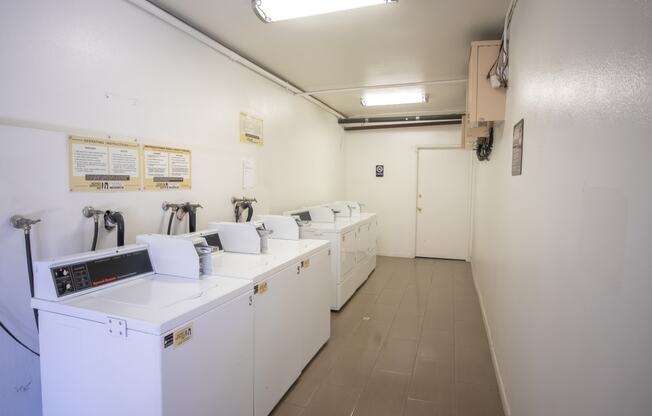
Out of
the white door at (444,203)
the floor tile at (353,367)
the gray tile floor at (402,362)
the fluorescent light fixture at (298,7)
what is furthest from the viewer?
the white door at (444,203)

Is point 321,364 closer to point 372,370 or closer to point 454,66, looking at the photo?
point 372,370

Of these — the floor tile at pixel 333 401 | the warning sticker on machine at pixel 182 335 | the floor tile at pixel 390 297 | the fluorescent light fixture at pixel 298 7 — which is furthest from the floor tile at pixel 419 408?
the fluorescent light fixture at pixel 298 7

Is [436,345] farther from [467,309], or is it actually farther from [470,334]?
[467,309]

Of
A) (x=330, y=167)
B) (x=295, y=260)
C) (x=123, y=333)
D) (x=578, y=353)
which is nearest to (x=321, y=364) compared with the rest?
(x=295, y=260)

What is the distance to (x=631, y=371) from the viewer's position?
0.72 meters

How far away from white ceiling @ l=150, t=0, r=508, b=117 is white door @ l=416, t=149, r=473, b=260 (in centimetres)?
203

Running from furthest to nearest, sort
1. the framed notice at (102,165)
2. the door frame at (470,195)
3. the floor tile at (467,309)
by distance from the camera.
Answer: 1. the door frame at (470,195)
2. the floor tile at (467,309)
3. the framed notice at (102,165)

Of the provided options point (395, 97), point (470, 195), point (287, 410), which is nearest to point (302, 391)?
point (287, 410)

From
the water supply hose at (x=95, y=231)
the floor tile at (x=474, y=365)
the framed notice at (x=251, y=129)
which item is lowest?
the floor tile at (x=474, y=365)

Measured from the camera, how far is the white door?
5.76 meters

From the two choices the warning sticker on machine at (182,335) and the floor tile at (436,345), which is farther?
the floor tile at (436,345)

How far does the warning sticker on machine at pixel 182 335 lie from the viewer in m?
1.30

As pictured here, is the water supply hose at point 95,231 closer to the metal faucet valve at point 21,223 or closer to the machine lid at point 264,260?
the metal faucet valve at point 21,223

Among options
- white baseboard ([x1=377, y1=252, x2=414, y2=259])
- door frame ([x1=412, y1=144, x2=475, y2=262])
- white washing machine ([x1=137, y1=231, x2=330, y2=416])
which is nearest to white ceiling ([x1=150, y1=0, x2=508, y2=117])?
white washing machine ([x1=137, y1=231, x2=330, y2=416])
